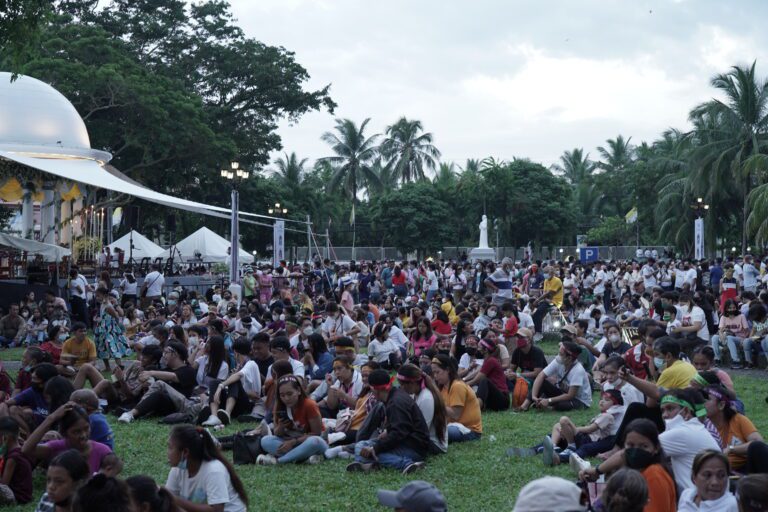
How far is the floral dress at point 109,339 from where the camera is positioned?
51.3 feet

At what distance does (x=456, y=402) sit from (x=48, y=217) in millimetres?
27838

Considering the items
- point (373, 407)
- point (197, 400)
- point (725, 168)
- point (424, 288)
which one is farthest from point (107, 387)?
point (725, 168)

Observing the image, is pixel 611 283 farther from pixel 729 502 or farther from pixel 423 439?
pixel 729 502

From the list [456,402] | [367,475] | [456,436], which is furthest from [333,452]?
[456,402]

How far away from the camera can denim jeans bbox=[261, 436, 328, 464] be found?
9055 millimetres

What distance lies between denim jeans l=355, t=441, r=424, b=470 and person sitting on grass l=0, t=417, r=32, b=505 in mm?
3016

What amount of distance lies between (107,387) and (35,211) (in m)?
32.4

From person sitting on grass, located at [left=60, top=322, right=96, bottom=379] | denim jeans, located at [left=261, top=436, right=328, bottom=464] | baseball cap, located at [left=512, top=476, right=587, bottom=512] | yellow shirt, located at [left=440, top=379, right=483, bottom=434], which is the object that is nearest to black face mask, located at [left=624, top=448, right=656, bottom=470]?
baseball cap, located at [left=512, top=476, right=587, bottom=512]

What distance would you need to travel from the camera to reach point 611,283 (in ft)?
91.2

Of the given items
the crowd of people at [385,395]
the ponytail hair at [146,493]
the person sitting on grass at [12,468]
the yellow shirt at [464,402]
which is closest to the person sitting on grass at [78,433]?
the crowd of people at [385,395]

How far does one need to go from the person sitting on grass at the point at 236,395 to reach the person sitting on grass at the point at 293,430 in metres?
2.06

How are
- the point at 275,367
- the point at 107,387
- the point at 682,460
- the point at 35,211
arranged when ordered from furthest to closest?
the point at 35,211 → the point at 107,387 → the point at 275,367 → the point at 682,460

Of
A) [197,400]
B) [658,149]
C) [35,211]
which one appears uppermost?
[658,149]

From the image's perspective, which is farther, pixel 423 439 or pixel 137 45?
pixel 137 45
